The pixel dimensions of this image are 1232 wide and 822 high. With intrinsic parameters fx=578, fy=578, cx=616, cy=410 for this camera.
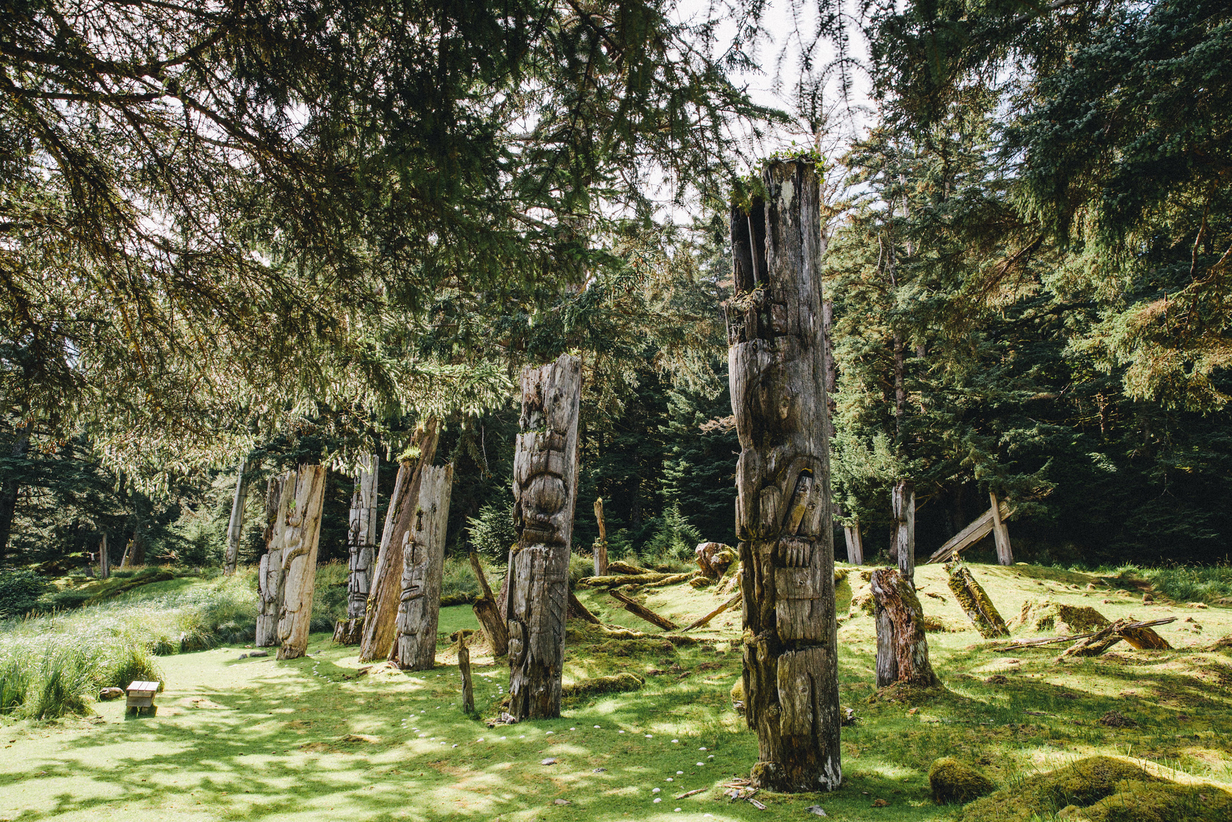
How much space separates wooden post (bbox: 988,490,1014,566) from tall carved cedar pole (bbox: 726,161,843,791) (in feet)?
49.8

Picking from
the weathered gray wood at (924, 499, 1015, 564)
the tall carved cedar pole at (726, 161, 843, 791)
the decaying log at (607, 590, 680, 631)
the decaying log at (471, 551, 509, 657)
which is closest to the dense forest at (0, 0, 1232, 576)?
the tall carved cedar pole at (726, 161, 843, 791)

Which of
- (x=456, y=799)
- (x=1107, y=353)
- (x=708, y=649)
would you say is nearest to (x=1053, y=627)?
(x=1107, y=353)

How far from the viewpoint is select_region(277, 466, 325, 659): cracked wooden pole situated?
9.65 m

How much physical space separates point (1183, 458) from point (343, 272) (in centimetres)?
1932

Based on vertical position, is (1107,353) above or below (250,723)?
above

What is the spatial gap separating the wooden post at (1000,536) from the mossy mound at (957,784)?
595 inches

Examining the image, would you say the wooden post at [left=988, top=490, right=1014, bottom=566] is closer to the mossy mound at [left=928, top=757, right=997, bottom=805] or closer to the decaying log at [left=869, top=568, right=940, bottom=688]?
the decaying log at [left=869, top=568, right=940, bottom=688]

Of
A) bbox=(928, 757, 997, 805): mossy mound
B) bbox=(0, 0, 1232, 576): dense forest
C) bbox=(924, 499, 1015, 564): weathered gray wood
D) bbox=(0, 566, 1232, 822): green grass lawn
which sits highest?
bbox=(0, 0, 1232, 576): dense forest

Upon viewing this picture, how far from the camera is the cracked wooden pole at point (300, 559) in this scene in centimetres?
965

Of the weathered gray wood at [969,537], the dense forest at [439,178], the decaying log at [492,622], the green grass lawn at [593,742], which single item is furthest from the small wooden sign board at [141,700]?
the weathered gray wood at [969,537]

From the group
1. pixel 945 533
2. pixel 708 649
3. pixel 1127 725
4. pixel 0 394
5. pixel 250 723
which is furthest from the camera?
pixel 945 533

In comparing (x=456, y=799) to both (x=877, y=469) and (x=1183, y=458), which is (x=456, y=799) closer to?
(x=877, y=469)

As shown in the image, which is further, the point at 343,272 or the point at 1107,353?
the point at 1107,353

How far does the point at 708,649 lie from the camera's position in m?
8.28
